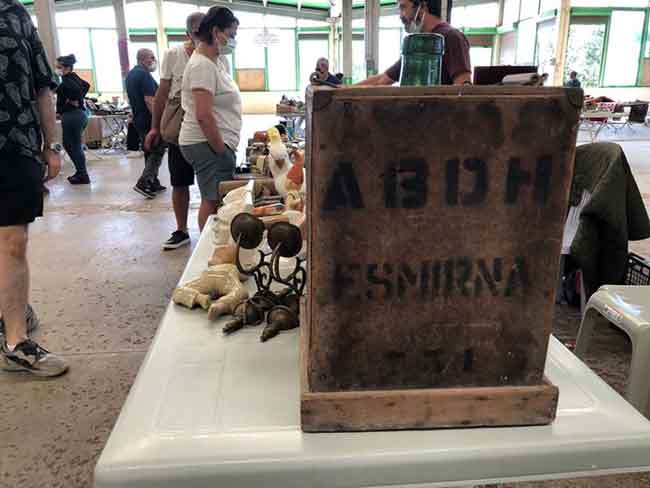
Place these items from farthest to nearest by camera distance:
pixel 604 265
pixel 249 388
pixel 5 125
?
pixel 604 265, pixel 5 125, pixel 249 388

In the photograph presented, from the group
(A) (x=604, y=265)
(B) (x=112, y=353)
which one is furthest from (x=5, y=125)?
(A) (x=604, y=265)

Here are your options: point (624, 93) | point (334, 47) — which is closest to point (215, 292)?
point (624, 93)

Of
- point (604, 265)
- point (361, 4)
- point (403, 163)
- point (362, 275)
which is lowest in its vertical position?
point (604, 265)

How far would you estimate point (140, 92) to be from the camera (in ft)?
16.8

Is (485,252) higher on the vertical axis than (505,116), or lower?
lower

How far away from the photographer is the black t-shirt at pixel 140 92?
5.10 m

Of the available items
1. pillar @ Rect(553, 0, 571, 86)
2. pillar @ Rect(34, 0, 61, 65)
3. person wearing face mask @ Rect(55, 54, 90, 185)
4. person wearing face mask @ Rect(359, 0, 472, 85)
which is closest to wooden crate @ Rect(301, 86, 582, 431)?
person wearing face mask @ Rect(359, 0, 472, 85)

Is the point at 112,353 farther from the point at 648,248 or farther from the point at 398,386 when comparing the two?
the point at 648,248

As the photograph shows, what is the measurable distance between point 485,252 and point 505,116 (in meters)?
0.15

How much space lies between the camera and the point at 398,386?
67cm

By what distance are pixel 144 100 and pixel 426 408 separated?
508cm

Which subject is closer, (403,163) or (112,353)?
(403,163)

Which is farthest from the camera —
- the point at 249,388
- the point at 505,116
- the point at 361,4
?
the point at 361,4

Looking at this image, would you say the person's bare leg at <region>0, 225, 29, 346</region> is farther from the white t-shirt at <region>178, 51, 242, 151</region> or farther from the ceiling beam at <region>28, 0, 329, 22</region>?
the ceiling beam at <region>28, 0, 329, 22</region>
